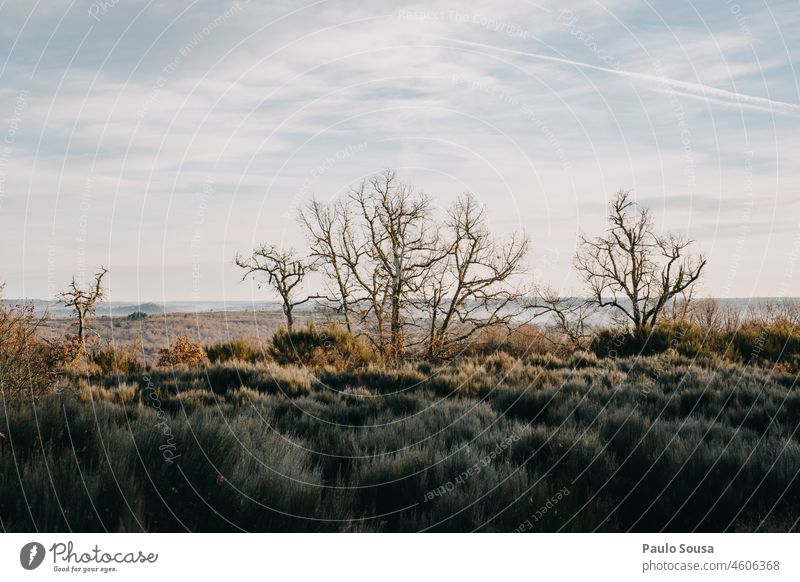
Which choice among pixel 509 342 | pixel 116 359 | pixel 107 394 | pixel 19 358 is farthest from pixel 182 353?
pixel 509 342

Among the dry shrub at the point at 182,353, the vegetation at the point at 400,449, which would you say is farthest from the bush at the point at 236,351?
the vegetation at the point at 400,449

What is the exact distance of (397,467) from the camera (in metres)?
5.82

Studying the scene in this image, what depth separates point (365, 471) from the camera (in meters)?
5.82

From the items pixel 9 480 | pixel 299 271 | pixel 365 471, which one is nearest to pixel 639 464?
pixel 365 471

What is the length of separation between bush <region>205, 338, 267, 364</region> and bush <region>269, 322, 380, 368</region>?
50 centimetres

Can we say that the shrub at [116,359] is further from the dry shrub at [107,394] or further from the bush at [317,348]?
the dry shrub at [107,394]

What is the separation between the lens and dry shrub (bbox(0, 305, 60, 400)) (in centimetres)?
661

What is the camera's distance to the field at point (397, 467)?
4707mm

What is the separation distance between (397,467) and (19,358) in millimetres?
4356

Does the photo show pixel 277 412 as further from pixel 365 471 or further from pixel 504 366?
pixel 504 366

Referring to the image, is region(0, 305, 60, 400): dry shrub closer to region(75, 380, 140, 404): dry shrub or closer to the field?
the field

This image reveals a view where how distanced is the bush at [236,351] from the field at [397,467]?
828cm

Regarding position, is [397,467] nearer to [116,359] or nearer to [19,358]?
Result: [19,358]

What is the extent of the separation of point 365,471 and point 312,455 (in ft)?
2.99
